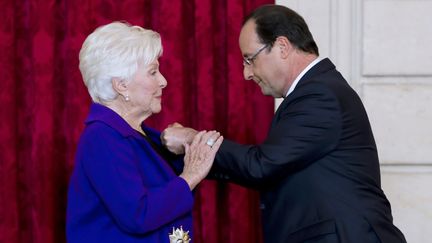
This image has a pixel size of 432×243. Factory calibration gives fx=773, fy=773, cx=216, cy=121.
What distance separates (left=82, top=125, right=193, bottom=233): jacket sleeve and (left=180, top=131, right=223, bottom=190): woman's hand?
10 centimetres

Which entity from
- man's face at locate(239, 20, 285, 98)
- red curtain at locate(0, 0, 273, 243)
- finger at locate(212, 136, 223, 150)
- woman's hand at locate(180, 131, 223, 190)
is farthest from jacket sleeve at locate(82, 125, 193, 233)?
red curtain at locate(0, 0, 273, 243)

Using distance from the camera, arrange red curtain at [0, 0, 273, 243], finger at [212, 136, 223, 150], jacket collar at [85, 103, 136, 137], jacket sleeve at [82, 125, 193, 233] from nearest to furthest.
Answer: jacket sleeve at [82, 125, 193, 233], jacket collar at [85, 103, 136, 137], finger at [212, 136, 223, 150], red curtain at [0, 0, 273, 243]

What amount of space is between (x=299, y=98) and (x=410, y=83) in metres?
1.40

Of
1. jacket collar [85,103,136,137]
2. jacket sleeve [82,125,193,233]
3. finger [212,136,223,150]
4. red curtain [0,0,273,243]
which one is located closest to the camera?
jacket sleeve [82,125,193,233]

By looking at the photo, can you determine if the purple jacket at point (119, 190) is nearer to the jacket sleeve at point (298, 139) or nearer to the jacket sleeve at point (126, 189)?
the jacket sleeve at point (126, 189)

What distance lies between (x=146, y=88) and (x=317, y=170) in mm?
594

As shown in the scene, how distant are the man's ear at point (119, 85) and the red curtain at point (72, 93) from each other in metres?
1.17

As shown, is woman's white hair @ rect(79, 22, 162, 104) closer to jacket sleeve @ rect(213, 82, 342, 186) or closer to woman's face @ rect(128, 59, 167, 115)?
woman's face @ rect(128, 59, 167, 115)

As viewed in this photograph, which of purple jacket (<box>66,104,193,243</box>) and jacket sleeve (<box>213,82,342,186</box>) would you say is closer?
purple jacket (<box>66,104,193,243</box>)

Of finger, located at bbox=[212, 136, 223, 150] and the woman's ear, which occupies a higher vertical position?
the woman's ear

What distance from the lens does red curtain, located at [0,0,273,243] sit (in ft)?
11.5

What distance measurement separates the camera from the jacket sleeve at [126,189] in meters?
2.22

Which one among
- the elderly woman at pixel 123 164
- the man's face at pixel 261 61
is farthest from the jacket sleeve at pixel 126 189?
the man's face at pixel 261 61

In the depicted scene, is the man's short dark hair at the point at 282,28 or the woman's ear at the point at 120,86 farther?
the man's short dark hair at the point at 282,28
